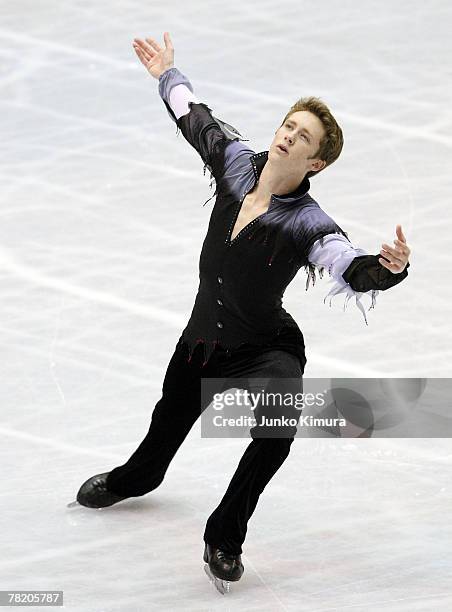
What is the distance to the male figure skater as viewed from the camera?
3781 mm

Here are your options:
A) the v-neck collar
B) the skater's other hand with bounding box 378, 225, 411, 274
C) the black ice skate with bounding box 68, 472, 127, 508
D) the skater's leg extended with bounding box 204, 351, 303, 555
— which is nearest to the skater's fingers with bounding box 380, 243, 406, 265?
the skater's other hand with bounding box 378, 225, 411, 274

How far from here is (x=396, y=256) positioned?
348 centimetres

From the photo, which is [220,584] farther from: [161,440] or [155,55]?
[155,55]

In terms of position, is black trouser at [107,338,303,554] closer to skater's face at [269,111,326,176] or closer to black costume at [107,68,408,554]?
black costume at [107,68,408,554]

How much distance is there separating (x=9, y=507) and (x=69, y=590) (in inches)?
22.2

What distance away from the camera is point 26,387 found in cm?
515

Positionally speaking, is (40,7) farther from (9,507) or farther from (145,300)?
(9,507)

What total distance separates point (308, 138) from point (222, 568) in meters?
1.27

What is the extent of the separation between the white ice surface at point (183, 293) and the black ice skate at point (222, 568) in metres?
0.04

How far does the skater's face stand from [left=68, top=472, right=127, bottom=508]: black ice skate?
4.29ft

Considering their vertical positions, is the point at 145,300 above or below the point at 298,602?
above

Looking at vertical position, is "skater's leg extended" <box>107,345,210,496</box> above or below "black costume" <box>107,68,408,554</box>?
below

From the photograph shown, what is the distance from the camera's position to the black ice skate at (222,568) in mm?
3931

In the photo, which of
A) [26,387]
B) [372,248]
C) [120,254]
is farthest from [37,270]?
[372,248]
